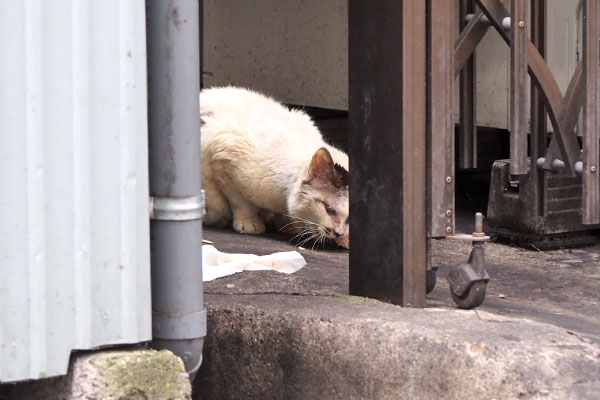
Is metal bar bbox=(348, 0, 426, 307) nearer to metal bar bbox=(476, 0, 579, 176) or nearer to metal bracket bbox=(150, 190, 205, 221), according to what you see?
metal bar bbox=(476, 0, 579, 176)

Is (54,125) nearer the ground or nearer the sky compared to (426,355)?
nearer the sky

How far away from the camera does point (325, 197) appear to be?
564cm

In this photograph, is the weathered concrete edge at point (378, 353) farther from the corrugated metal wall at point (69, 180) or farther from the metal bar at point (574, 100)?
the metal bar at point (574, 100)

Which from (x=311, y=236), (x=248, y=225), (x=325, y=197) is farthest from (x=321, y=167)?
(x=248, y=225)

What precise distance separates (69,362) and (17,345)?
0.60 ft

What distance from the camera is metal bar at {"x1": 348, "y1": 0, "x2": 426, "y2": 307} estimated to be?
3.39 metres

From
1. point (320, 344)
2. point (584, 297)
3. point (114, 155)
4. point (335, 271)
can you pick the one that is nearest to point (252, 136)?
point (335, 271)

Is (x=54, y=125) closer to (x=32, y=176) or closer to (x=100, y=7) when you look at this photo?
(x=32, y=176)

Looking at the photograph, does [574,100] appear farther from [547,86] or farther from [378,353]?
[378,353]

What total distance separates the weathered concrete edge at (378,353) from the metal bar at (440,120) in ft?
1.19

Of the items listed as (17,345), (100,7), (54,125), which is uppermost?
(100,7)

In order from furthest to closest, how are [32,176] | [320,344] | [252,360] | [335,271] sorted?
[335,271] < [252,360] < [320,344] < [32,176]

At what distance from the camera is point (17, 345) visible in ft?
8.47

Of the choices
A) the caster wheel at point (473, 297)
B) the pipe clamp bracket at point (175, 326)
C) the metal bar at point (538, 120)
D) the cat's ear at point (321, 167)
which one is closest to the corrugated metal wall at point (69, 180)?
the pipe clamp bracket at point (175, 326)
